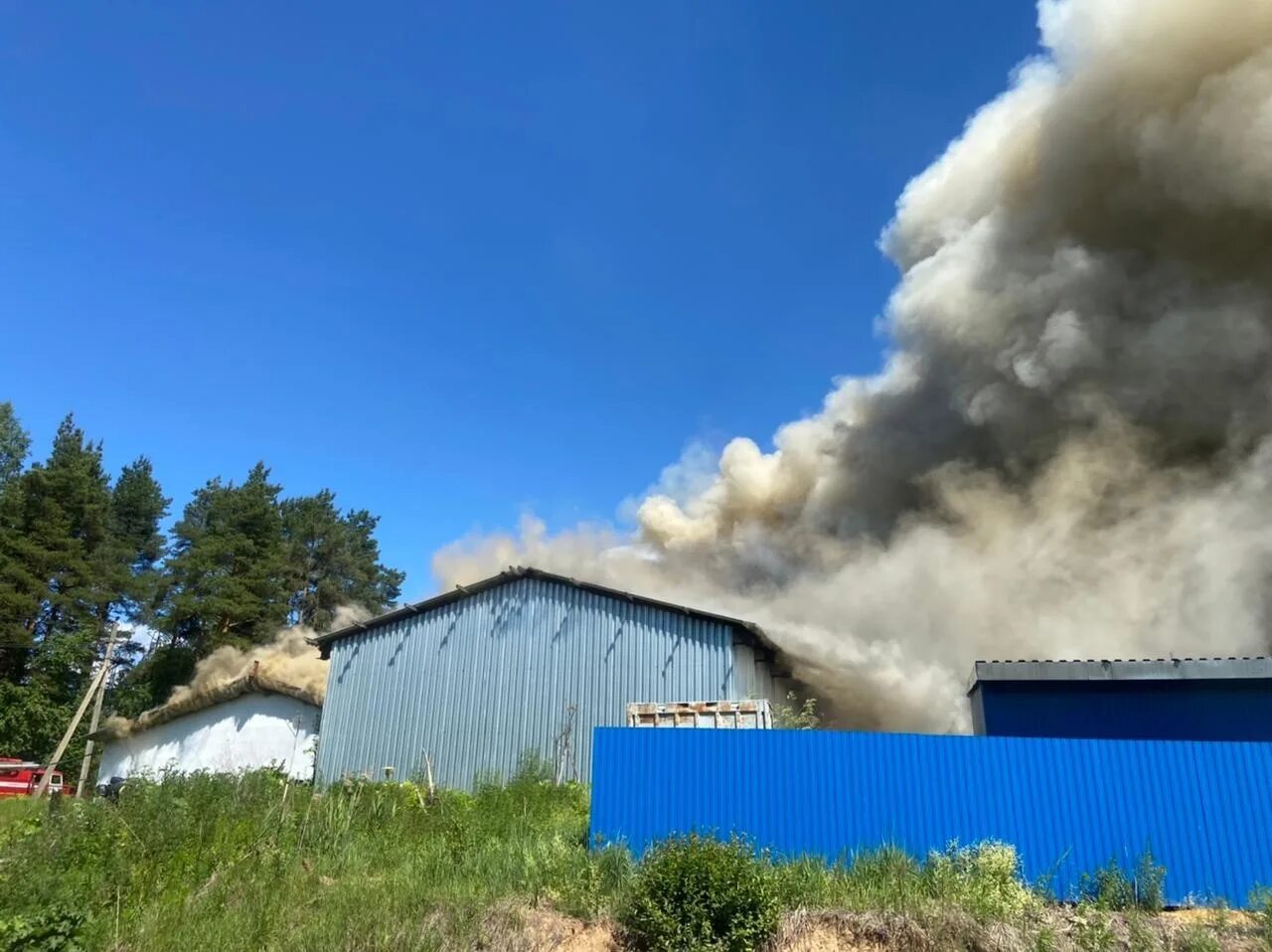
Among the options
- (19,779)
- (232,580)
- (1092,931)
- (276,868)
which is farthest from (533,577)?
(232,580)

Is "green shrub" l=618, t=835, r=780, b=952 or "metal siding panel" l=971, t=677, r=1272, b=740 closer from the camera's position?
"green shrub" l=618, t=835, r=780, b=952

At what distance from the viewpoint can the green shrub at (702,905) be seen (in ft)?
24.4

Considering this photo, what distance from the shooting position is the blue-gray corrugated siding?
29.4ft

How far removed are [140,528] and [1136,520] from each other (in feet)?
168

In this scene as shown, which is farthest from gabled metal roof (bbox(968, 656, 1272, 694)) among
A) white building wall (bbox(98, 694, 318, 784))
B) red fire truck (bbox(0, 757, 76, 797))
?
red fire truck (bbox(0, 757, 76, 797))

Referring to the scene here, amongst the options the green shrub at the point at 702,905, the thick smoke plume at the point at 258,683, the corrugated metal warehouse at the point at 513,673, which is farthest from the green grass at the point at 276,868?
the thick smoke plume at the point at 258,683

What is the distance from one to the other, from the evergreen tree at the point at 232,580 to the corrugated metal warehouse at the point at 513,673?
22.1 meters

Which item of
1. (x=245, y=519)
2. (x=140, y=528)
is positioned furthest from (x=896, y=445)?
(x=140, y=528)

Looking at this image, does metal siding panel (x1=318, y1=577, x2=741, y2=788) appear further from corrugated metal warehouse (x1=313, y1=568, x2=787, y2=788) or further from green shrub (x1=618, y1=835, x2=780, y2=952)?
green shrub (x1=618, y1=835, x2=780, y2=952)

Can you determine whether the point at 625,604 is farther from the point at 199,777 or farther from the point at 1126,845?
the point at 1126,845

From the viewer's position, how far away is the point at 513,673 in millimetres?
19719

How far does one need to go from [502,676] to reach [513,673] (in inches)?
12.3

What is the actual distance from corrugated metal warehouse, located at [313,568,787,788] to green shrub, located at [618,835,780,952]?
9.50 meters

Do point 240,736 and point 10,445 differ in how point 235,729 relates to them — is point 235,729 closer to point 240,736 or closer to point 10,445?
point 240,736
